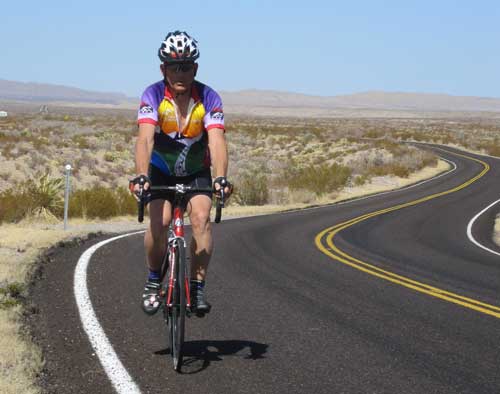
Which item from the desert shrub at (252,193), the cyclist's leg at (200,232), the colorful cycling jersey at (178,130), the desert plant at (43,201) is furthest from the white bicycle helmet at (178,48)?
the desert shrub at (252,193)

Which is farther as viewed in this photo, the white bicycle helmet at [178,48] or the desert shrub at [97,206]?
the desert shrub at [97,206]

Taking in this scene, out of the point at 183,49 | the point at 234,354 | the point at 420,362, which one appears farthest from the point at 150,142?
the point at 420,362

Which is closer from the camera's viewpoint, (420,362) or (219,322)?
(420,362)

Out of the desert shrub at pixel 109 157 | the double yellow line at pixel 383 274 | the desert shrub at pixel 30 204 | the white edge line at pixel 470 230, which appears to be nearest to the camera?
the double yellow line at pixel 383 274

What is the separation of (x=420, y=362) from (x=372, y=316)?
169 centimetres

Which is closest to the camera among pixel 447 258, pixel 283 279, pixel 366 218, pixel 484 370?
pixel 484 370

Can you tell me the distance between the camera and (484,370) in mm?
5387

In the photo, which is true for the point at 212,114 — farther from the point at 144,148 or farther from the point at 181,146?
the point at 144,148

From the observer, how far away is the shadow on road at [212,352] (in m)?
5.38

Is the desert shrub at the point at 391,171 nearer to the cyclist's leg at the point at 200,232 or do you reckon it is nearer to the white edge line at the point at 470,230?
the white edge line at the point at 470,230

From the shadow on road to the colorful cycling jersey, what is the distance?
1.41 m

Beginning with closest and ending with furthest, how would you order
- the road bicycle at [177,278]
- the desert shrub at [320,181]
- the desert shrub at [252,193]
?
the road bicycle at [177,278]
the desert shrub at [252,193]
the desert shrub at [320,181]

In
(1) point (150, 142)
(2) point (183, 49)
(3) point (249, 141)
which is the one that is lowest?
(3) point (249, 141)

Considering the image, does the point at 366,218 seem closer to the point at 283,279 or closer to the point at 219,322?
the point at 283,279
